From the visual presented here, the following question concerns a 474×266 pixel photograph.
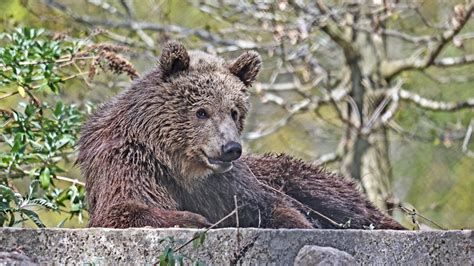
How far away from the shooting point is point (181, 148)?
214 inches

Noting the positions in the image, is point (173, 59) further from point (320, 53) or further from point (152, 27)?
point (320, 53)

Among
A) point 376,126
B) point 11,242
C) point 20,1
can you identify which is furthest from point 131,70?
point 376,126

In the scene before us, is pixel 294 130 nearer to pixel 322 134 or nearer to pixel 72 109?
pixel 322 134

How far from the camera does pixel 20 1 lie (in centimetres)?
1077

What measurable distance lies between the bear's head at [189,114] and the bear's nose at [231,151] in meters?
0.02

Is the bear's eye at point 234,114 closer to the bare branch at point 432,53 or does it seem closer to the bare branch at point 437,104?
the bare branch at point 432,53

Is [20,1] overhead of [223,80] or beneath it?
beneath

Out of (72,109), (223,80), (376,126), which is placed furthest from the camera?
(376,126)

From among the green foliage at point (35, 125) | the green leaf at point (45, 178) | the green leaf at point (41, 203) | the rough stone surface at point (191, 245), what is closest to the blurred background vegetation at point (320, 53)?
the green foliage at point (35, 125)

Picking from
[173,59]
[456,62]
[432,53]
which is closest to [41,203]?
[173,59]

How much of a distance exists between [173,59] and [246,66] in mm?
501

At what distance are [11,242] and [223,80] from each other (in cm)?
209

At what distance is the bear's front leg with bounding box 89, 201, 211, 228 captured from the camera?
4.76 m

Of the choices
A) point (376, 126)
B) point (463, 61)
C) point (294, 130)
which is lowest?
→ point (294, 130)
